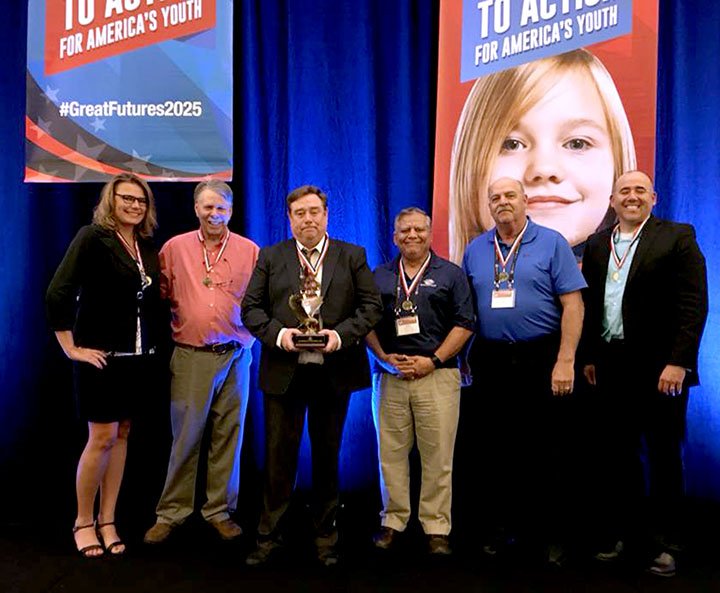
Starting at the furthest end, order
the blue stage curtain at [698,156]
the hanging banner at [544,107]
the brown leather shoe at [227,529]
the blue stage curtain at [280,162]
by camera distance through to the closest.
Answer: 1. the blue stage curtain at [280,162]
2. the blue stage curtain at [698,156]
3. the hanging banner at [544,107]
4. the brown leather shoe at [227,529]

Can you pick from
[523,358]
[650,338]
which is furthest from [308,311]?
[650,338]

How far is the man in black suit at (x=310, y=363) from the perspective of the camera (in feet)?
8.14

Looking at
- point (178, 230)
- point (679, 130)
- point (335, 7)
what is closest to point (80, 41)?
point (178, 230)

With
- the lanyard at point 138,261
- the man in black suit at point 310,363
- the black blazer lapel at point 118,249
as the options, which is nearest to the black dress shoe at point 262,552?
the man in black suit at point 310,363

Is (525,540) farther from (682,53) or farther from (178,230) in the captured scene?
(682,53)

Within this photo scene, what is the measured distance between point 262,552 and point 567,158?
7.86 feet

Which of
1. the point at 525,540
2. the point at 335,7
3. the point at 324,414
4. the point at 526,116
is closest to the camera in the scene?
the point at 324,414

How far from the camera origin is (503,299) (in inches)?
102

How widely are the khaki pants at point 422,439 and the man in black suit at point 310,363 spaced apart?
9.5 inches

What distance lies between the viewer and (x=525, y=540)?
2.72 metres

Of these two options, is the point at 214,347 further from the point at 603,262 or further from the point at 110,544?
the point at 603,262

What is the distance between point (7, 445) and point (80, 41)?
230 centimetres

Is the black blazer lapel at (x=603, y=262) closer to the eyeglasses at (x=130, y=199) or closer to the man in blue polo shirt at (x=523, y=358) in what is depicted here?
the man in blue polo shirt at (x=523, y=358)

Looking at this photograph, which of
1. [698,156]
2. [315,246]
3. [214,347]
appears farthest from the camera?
[698,156]
